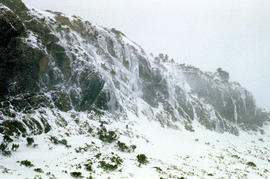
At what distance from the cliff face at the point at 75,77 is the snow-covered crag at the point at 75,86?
0.41 feet

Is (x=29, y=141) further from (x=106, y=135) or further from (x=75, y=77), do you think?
(x=75, y=77)

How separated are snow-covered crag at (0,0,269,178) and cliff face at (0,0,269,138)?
4.9 inches

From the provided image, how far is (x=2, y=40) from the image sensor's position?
25234 millimetres

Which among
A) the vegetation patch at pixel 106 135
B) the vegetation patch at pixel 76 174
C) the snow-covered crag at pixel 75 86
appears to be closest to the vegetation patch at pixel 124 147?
the snow-covered crag at pixel 75 86

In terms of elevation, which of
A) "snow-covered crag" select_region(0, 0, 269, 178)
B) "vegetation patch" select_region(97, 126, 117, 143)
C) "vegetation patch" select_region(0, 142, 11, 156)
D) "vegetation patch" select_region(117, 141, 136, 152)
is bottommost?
"vegetation patch" select_region(0, 142, 11, 156)

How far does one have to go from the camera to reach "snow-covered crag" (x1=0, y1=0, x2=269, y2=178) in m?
27.2

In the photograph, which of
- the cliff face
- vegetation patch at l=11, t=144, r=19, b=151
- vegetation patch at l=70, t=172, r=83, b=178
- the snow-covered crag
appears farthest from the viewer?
the cliff face

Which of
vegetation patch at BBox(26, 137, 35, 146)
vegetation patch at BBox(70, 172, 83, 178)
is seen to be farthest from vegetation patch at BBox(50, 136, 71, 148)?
vegetation patch at BBox(70, 172, 83, 178)

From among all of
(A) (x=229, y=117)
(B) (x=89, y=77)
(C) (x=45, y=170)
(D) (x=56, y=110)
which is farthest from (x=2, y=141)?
(A) (x=229, y=117)

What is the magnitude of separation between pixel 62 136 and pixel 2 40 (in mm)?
16593

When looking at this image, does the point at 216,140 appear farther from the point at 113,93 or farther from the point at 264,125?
the point at 264,125

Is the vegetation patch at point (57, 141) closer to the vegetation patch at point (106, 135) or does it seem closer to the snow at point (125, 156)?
the snow at point (125, 156)

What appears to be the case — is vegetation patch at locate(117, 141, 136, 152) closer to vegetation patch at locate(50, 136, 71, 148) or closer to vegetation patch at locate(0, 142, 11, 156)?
vegetation patch at locate(50, 136, 71, 148)

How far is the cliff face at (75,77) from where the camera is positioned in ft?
90.8
